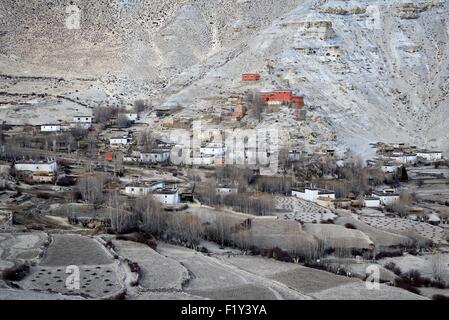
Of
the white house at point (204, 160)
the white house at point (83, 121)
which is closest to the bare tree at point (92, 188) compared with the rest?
the white house at point (204, 160)

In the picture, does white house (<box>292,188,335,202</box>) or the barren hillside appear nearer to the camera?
white house (<box>292,188,335,202</box>)

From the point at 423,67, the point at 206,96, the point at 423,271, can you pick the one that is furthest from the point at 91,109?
the point at 423,271

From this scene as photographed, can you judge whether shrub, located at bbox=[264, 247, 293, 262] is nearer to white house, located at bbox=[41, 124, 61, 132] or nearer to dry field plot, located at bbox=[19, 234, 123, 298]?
dry field plot, located at bbox=[19, 234, 123, 298]

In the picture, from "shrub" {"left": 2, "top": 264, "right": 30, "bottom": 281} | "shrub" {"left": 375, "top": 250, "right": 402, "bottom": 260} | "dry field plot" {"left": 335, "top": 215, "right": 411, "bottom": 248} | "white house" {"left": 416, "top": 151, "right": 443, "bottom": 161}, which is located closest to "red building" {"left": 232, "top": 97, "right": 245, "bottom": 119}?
"white house" {"left": 416, "top": 151, "right": 443, "bottom": 161}

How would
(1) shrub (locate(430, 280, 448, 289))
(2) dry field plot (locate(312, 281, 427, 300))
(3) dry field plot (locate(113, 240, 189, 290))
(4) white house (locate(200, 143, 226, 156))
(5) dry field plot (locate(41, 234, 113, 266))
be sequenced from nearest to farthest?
(2) dry field plot (locate(312, 281, 427, 300)), (3) dry field plot (locate(113, 240, 189, 290)), (1) shrub (locate(430, 280, 448, 289)), (5) dry field plot (locate(41, 234, 113, 266)), (4) white house (locate(200, 143, 226, 156))

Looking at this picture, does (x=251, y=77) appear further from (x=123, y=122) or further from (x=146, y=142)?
(x=146, y=142)

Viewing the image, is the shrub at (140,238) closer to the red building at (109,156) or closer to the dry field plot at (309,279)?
the dry field plot at (309,279)

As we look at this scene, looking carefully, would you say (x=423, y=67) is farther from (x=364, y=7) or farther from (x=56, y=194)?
(x=56, y=194)
